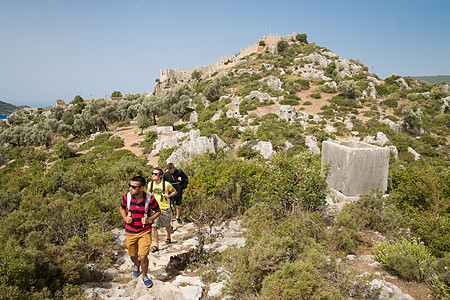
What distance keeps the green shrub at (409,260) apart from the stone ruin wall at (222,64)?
6498 centimetres

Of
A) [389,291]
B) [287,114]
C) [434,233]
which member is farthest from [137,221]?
[287,114]

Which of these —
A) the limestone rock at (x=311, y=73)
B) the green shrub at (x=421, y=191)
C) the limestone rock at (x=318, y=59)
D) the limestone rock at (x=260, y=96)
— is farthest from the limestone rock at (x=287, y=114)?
the limestone rock at (x=318, y=59)

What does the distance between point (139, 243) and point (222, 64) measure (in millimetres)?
70095

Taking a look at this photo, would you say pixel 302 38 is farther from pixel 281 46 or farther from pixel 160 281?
pixel 160 281

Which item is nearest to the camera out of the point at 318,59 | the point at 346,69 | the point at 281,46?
the point at 346,69

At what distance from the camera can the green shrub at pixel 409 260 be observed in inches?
135

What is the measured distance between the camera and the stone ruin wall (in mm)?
65375

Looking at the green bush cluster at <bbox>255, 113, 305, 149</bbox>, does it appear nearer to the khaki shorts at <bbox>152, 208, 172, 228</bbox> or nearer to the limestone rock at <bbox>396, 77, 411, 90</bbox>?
the khaki shorts at <bbox>152, 208, 172, 228</bbox>

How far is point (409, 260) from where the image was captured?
11.5 ft

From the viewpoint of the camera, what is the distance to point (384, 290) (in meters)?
3.12

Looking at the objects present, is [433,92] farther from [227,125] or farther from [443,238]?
[443,238]

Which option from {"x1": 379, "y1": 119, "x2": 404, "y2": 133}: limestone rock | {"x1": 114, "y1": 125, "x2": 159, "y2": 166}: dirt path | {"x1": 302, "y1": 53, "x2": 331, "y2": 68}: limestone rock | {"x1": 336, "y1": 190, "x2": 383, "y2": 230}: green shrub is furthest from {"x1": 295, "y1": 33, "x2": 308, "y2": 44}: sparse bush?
{"x1": 336, "y1": 190, "x2": 383, "y2": 230}: green shrub

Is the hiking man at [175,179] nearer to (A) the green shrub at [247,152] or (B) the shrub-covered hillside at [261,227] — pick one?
(B) the shrub-covered hillside at [261,227]

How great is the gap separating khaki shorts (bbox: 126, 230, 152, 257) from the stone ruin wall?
213 feet
